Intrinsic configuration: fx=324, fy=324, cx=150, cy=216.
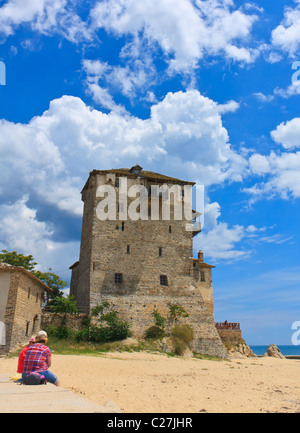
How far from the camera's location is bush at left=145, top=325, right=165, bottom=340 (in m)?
26.3

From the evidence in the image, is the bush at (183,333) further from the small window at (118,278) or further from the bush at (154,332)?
the small window at (118,278)

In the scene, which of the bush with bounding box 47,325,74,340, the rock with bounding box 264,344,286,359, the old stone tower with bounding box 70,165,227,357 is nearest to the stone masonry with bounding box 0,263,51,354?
the bush with bounding box 47,325,74,340

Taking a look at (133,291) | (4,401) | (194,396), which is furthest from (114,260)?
(4,401)

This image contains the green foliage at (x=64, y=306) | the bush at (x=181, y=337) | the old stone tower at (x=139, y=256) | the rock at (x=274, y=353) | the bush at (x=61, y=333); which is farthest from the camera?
the rock at (x=274, y=353)

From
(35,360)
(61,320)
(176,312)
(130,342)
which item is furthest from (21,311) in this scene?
(35,360)

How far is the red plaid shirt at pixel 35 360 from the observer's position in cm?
770

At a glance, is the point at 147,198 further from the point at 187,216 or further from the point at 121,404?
the point at 121,404

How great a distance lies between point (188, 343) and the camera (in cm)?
2692

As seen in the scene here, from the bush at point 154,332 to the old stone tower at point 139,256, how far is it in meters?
0.44

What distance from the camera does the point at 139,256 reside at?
29406mm

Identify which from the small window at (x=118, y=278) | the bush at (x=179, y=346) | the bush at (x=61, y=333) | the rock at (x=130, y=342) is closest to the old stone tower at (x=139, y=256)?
the small window at (x=118, y=278)
